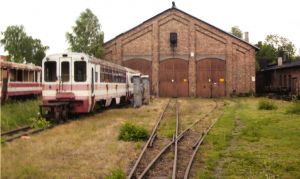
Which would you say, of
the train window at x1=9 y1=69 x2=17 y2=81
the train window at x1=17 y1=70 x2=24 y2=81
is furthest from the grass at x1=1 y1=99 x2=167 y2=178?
the train window at x1=17 y1=70 x2=24 y2=81

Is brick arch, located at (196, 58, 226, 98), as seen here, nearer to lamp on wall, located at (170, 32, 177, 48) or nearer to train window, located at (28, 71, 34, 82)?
lamp on wall, located at (170, 32, 177, 48)

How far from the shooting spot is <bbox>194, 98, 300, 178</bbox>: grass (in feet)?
31.0

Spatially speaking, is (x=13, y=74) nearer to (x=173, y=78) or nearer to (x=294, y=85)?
(x=173, y=78)

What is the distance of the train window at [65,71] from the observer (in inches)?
785

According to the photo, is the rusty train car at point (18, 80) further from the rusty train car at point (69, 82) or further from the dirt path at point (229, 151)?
the dirt path at point (229, 151)

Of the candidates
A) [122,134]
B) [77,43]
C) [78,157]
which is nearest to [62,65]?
[122,134]

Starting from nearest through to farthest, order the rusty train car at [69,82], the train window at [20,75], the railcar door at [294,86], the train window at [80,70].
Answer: the rusty train car at [69,82] < the train window at [80,70] < the train window at [20,75] < the railcar door at [294,86]

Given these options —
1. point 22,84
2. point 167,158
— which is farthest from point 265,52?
point 167,158

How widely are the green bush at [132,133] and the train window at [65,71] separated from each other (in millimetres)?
6258

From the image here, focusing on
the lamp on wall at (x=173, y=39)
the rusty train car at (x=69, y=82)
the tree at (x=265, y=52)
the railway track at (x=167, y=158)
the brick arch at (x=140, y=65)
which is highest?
the tree at (x=265, y=52)

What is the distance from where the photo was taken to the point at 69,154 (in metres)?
11.1

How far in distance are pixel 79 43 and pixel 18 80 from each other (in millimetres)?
16623

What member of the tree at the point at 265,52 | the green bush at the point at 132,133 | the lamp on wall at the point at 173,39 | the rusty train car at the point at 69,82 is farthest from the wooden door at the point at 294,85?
the tree at the point at 265,52

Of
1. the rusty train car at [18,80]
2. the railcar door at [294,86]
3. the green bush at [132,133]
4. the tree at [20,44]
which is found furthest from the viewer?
the tree at [20,44]
